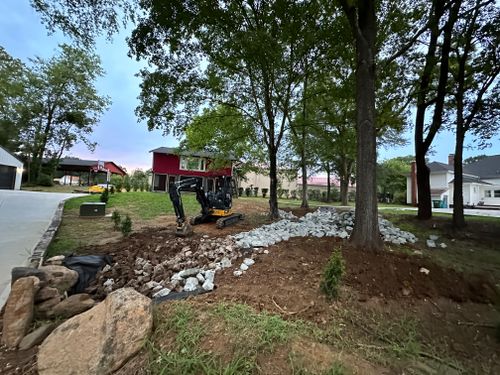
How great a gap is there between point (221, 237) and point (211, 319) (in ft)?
11.9

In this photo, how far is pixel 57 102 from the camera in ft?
91.4

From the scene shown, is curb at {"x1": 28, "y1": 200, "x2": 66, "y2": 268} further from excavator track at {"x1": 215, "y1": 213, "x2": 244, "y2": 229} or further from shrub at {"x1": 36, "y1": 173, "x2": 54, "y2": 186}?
shrub at {"x1": 36, "y1": 173, "x2": 54, "y2": 186}

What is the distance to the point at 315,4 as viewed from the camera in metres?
6.81

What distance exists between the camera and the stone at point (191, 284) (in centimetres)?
343

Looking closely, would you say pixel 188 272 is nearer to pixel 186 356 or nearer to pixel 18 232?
pixel 186 356

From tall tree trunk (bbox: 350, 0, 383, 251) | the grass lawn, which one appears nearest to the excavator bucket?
the grass lawn

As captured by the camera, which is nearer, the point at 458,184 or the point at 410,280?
the point at 410,280

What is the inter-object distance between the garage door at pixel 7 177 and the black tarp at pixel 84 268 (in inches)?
909

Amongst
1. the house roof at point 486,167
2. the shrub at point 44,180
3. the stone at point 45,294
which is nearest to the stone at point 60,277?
the stone at point 45,294

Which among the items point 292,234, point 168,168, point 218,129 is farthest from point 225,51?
point 168,168

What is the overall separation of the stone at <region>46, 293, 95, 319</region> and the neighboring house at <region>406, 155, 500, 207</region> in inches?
1097

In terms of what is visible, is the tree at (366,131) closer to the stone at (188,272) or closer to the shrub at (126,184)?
the stone at (188,272)

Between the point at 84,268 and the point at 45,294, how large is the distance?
0.95m

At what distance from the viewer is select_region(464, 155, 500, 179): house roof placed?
28.1 m
